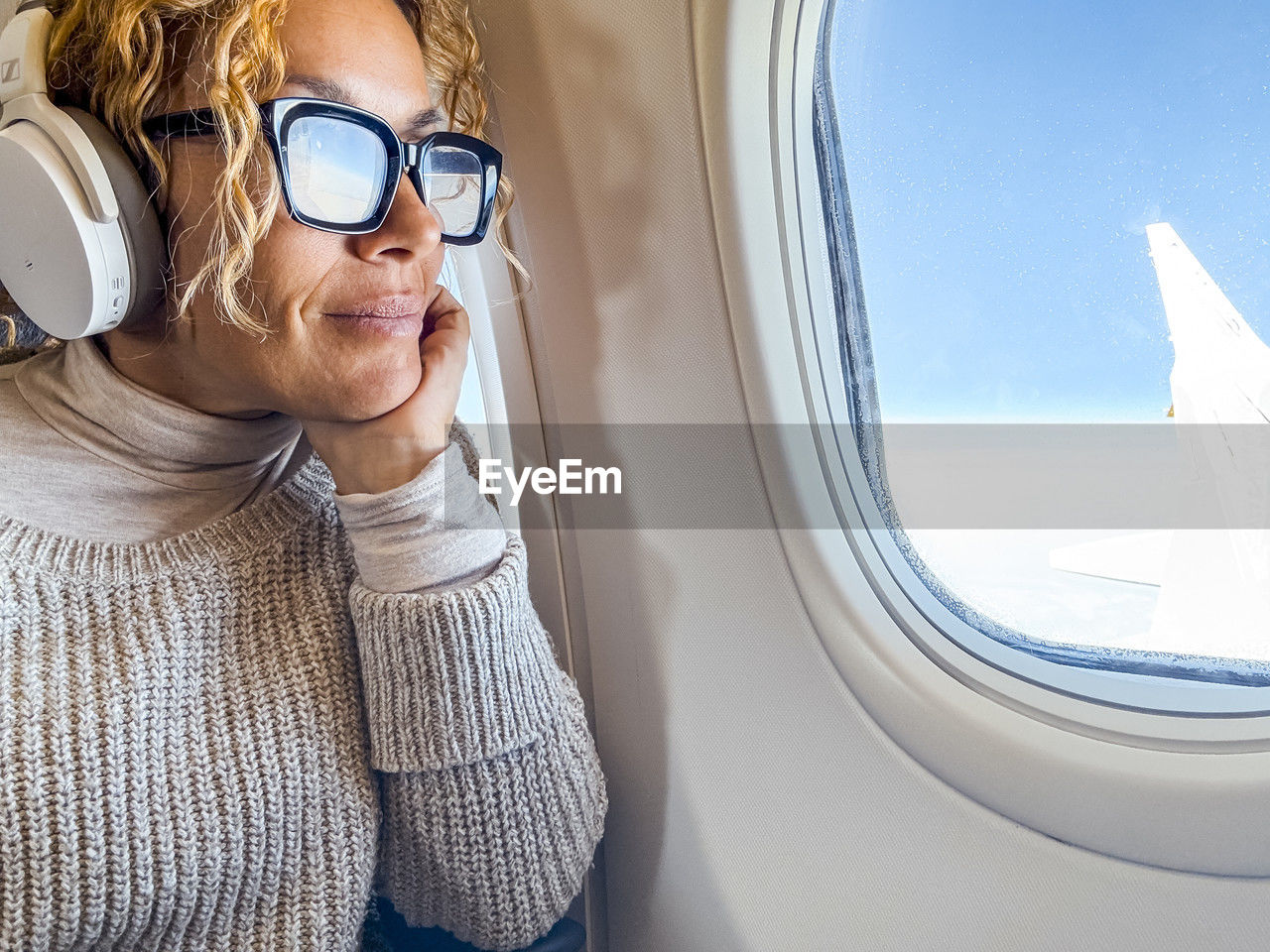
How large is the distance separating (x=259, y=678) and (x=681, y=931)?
0.67 meters

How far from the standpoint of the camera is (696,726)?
1.24m

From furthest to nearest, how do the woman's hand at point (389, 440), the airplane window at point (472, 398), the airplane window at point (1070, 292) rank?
the airplane window at point (472, 398) < the woman's hand at point (389, 440) < the airplane window at point (1070, 292)

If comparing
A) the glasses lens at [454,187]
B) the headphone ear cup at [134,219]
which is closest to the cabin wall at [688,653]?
the glasses lens at [454,187]

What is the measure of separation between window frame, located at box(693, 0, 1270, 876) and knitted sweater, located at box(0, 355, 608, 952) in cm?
36

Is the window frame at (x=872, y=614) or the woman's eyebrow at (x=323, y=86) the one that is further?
the woman's eyebrow at (x=323, y=86)

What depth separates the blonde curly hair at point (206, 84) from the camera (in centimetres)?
90

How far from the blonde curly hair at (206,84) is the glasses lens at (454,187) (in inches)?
7.3

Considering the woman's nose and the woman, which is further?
the woman's nose

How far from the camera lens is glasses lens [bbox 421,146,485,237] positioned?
1072mm

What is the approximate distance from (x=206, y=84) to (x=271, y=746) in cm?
68

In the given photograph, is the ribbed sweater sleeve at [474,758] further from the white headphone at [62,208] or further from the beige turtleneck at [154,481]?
the white headphone at [62,208]

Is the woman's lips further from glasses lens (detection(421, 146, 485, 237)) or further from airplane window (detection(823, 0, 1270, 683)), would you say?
airplane window (detection(823, 0, 1270, 683))

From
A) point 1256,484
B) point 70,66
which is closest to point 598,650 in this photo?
point 1256,484

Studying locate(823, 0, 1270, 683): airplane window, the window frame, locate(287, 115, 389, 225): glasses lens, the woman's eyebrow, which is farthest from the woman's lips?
locate(823, 0, 1270, 683): airplane window
